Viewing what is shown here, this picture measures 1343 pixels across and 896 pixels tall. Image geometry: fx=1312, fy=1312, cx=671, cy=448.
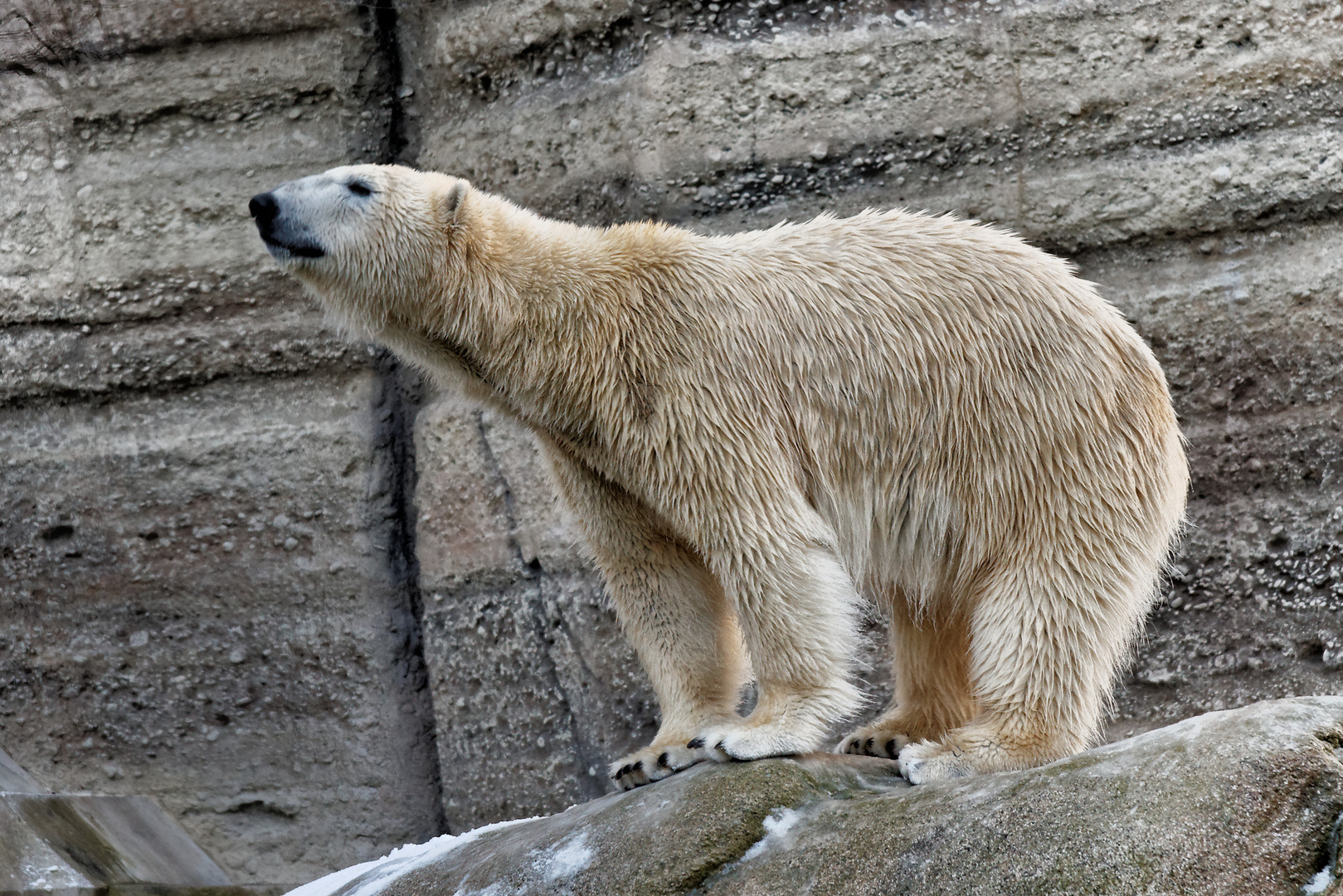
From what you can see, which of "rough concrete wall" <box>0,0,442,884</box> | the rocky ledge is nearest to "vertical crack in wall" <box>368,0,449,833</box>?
"rough concrete wall" <box>0,0,442,884</box>

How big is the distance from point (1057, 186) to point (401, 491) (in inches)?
109

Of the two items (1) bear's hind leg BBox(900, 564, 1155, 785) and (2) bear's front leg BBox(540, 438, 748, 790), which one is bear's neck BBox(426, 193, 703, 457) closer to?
(2) bear's front leg BBox(540, 438, 748, 790)

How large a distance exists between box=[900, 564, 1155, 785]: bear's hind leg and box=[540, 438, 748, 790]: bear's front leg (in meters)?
0.57

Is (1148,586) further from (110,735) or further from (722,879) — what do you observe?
(110,735)

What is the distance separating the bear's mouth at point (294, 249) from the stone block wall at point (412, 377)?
1.65 m

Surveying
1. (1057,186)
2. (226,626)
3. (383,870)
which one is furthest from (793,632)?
(226,626)

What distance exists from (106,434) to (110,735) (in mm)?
1233

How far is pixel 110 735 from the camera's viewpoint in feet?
17.6

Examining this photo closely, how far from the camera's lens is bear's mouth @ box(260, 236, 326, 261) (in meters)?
3.38

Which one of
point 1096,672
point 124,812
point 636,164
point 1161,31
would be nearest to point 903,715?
point 1096,672

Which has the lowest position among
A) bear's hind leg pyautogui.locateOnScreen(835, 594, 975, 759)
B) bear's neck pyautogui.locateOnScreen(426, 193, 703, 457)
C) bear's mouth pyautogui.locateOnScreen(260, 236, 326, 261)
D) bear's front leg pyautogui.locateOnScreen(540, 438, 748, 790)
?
bear's hind leg pyautogui.locateOnScreen(835, 594, 975, 759)

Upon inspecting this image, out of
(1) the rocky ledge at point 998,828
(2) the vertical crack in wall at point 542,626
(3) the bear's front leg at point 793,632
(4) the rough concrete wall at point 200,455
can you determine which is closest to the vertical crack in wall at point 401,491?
(4) the rough concrete wall at point 200,455

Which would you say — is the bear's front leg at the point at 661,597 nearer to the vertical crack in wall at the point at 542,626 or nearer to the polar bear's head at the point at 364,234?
the polar bear's head at the point at 364,234

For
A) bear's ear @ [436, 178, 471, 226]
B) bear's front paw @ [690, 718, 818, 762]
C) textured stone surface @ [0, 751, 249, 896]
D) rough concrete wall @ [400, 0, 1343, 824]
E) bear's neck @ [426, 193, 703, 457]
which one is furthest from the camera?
rough concrete wall @ [400, 0, 1343, 824]
